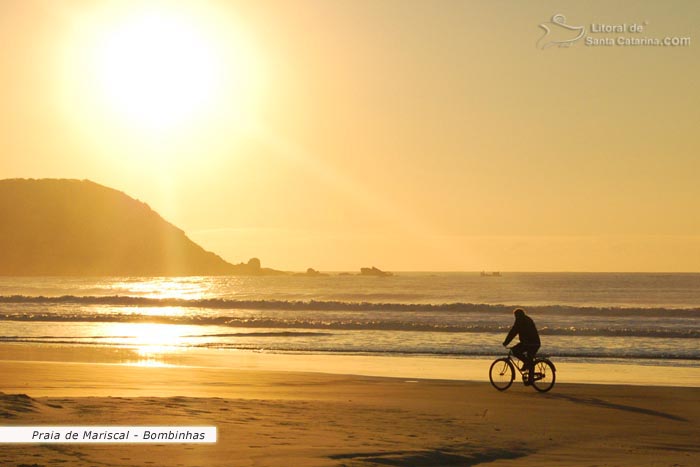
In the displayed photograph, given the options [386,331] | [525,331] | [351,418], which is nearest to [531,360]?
[525,331]

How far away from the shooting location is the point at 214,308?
69.6 m

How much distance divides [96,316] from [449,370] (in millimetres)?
35476

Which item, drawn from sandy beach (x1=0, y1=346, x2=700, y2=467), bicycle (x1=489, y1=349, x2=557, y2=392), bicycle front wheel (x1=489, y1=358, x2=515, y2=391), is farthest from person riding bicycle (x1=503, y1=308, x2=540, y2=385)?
sandy beach (x1=0, y1=346, x2=700, y2=467)

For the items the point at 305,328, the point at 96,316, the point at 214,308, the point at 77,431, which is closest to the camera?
the point at 77,431

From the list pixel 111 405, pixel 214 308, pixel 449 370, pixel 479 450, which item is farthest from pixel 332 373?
pixel 214 308

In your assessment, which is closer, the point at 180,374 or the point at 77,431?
the point at 77,431

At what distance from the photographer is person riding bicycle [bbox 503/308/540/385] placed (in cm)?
1983

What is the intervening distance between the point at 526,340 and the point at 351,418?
267 inches

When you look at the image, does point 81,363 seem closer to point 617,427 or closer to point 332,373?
point 332,373

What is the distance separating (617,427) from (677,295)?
298 feet

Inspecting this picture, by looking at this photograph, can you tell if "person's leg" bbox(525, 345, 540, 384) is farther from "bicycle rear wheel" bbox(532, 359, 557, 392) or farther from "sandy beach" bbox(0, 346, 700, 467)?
"sandy beach" bbox(0, 346, 700, 467)

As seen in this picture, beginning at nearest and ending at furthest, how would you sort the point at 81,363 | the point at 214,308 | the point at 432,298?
1. the point at 81,363
2. the point at 214,308
3. the point at 432,298

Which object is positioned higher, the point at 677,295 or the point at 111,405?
the point at 677,295
